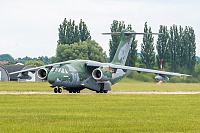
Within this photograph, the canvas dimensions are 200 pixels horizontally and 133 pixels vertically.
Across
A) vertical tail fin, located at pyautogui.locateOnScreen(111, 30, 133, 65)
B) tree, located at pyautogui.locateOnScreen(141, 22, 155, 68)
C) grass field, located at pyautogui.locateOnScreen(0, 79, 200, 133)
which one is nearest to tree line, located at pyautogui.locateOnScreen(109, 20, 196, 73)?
tree, located at pyautogui.locateOnScreen(141, 22, 155, 68)

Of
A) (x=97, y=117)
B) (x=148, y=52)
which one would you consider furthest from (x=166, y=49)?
(x=97, y=117)

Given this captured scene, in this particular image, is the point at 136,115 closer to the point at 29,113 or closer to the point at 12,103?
the point at 29,113

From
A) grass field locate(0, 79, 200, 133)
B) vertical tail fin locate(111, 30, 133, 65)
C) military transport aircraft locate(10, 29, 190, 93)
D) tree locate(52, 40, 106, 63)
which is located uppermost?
tree locate(52, 40, 106, 63)

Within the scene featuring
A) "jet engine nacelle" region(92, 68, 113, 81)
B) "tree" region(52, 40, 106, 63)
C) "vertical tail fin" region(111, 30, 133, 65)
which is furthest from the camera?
"tree" region(52, 40, 106, 63)

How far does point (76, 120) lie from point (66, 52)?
9546 centimetres

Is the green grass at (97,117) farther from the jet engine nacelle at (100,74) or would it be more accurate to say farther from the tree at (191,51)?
the tree at (191,51)

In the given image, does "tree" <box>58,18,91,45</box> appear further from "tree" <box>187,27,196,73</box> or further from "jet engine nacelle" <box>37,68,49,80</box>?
"jet engine nacelle" <box>37,68,49,80</box>

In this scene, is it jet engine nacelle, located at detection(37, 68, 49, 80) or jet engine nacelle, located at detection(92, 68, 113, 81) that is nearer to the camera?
jet engine nacelle, located at detection(92, 68, 113, 81)

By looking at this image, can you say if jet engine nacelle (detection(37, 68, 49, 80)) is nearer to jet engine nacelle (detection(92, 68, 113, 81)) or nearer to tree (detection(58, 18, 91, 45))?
jet engine nacelle (detection(92, 68, 113, 81))

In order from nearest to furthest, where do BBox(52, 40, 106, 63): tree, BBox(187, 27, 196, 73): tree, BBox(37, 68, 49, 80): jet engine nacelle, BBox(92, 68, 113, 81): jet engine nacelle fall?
BBox(92, 68, 113, 81): jet engine nacelle < BBox(37, 68, 49, 80): jet engine nacelle < BBox(187, 27, 196, 73): tree < BBox(52, 40, 106, 63): tree

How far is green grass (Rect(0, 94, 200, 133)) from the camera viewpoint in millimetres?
24344

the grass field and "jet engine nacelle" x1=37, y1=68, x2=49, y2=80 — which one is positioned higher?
"jet engine nacelle" x1=37, y1=68, x2=49, y2=80

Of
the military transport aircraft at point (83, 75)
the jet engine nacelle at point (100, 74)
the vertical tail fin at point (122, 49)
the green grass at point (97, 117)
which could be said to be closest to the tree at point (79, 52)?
the vertical tail fin at point (122, 49)

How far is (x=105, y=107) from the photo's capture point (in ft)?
114
